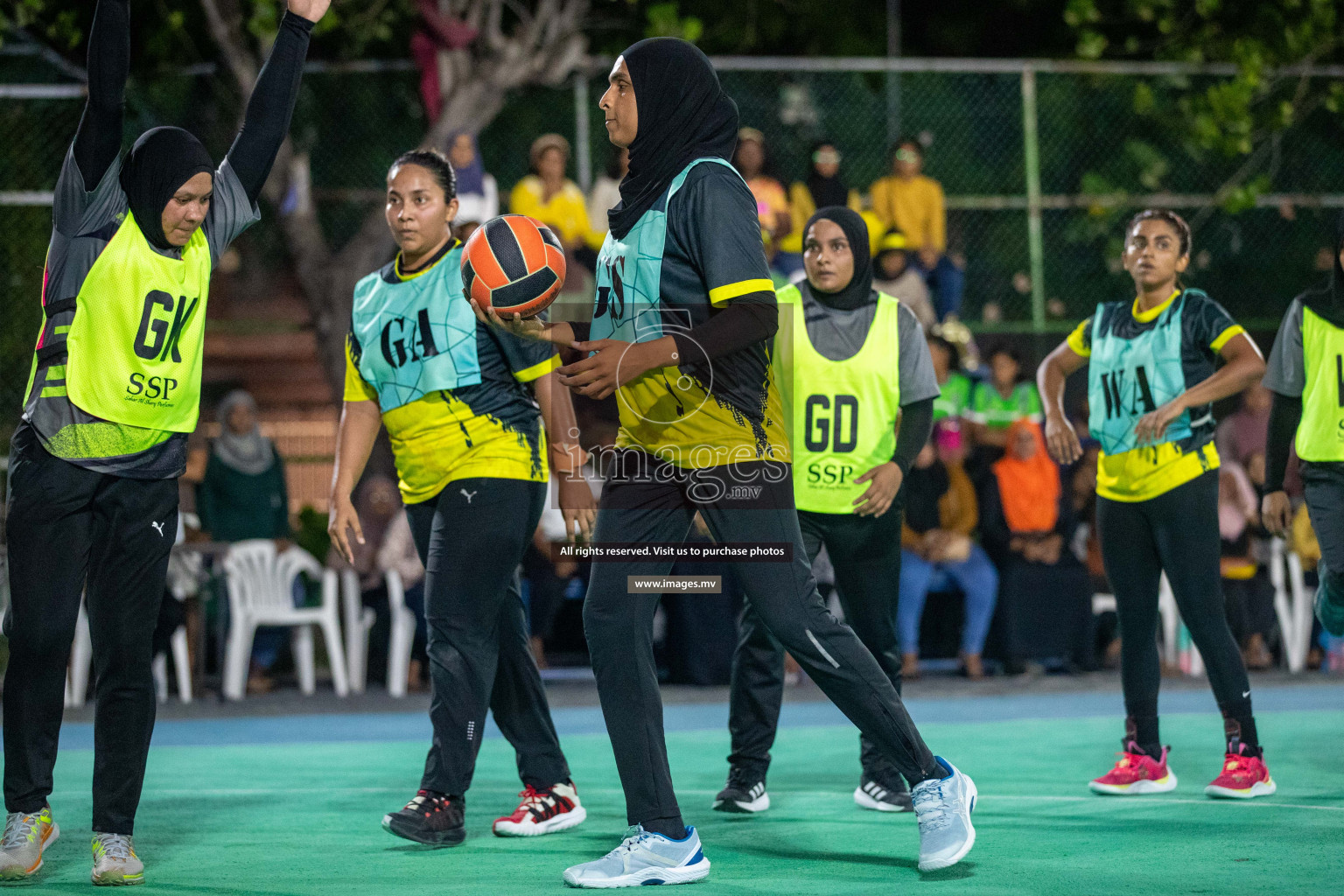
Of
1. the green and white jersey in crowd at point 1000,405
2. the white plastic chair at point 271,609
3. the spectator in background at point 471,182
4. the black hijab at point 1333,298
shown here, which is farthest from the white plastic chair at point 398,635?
the black hijab at point 1333,298

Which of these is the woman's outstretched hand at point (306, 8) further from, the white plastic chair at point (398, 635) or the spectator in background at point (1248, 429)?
the spectator in background at point (1248, 429)

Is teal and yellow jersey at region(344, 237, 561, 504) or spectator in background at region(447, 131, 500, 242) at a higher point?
spectator in background at region(447, 131, 500, 242)

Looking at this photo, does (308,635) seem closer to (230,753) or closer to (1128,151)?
(230,753)

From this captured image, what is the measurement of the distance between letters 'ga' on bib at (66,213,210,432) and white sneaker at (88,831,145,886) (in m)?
1.27

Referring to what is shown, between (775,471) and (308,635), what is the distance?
728cm

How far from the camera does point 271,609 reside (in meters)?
10.5

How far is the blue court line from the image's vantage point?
27.2 feet

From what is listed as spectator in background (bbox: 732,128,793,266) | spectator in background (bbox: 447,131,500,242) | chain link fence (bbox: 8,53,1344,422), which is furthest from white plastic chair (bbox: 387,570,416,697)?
spectator in background (bbox: 732,128,793,266)

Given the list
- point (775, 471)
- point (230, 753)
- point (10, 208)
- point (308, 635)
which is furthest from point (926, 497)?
point (10, 208)

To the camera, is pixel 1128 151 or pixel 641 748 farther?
pixel 1128 151

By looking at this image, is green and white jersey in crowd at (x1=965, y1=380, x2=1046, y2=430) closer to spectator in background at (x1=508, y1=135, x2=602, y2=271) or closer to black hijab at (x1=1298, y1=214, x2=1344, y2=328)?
spectator in background at (x1=508, y1=135, x2=602, y2=271)

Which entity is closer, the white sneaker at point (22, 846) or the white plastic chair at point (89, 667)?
the white sneaker at point (22, 846)

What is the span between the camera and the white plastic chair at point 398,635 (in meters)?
10.4

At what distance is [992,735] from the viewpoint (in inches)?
301
